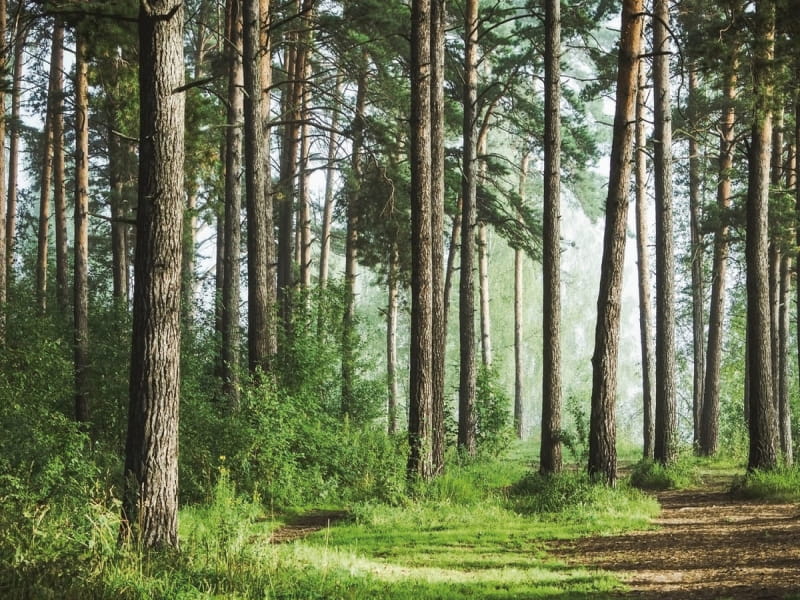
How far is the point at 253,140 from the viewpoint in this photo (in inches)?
588

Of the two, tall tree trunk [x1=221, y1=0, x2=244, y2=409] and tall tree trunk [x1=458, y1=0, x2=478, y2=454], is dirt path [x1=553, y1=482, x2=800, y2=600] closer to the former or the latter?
tall tree trunk [x1=458, y1=0, x2=478, y2=454]

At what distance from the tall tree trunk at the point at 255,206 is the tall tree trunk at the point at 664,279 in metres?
7.61

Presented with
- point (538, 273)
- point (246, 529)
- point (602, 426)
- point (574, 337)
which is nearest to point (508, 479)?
point (602, 426)

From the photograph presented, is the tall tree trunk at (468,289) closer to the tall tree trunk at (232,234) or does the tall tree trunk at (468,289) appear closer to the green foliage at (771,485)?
the tall tree trunk at (232,234)

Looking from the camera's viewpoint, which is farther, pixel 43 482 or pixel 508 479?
pixel 508 479

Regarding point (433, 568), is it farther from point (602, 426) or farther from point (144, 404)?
point (602, 426)

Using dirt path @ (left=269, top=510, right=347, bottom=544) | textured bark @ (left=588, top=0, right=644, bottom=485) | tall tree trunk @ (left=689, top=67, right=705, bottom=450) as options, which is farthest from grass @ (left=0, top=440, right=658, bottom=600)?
tall tree trunk @ (left=689, top=67, right=705, bottom=450)

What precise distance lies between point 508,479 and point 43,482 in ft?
33.4

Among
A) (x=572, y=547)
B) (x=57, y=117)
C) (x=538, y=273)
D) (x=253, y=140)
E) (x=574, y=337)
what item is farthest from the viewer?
(x=574, y=337)

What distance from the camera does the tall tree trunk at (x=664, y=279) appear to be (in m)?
16.1

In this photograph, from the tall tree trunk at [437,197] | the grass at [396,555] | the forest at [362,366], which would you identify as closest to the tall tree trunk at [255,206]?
the forest at [362,366]

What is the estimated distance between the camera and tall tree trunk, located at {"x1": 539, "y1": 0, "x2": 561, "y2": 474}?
1430cm

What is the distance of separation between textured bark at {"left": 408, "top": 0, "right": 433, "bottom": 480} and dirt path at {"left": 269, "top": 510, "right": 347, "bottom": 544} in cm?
141

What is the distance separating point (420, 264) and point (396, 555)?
516 centimetres
